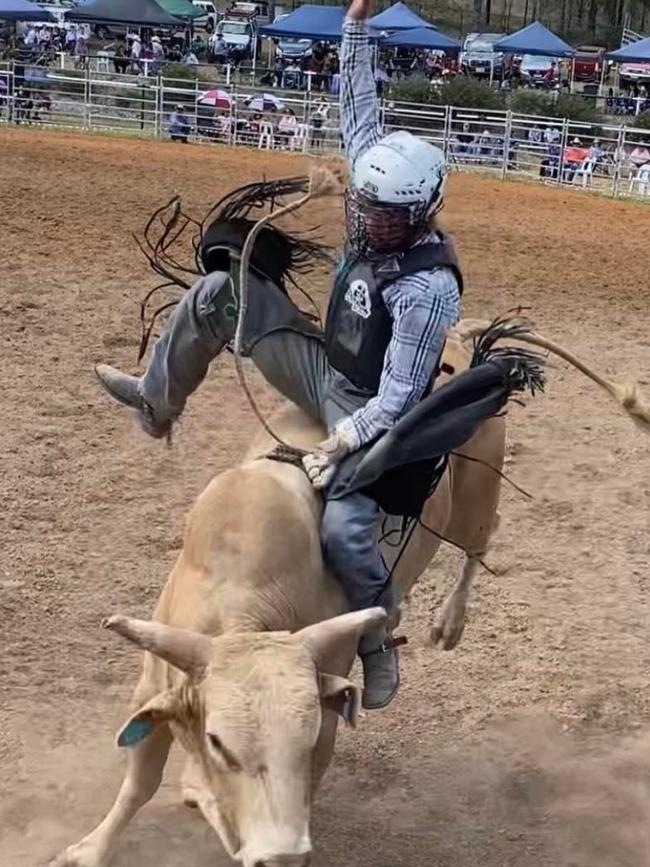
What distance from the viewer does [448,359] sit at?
4297 millimetres

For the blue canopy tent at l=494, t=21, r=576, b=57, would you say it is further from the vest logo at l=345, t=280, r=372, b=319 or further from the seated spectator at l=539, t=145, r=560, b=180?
the vest logo at l=345, t=280, r=372, b=319

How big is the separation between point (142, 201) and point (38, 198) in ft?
4.07

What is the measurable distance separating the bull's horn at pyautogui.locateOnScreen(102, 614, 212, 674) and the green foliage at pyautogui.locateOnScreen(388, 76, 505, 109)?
26026 millimetres

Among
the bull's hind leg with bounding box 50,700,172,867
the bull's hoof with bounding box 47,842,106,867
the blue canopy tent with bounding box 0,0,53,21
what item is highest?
the blue canopy tent with bounding box 0,0,53,21

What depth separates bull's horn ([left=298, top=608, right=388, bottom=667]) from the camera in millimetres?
2600

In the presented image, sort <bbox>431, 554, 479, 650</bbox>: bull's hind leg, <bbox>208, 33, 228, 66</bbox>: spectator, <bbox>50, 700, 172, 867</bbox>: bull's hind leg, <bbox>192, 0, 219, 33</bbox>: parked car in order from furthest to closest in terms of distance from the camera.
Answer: <bbox>192, 0, 219, 33</bbox>: parked car → <bbox>208, 33, 228, 66</bbox>: spectator → <bbox>431, 554, 479, 650</bbox>: bull's hind leg → <bbox>50, 700, 172, 867</bbox>: bull's hind leg

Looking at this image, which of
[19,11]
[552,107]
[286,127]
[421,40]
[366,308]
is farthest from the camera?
[421,40]

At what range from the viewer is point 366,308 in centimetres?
341

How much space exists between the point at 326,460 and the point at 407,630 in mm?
1793

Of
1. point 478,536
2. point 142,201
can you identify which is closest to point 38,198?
point 142,201

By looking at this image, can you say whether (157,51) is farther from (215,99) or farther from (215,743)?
(215,743)

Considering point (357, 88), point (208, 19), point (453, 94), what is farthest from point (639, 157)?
point (208, 19)

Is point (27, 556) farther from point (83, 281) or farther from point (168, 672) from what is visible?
point (83, 281)

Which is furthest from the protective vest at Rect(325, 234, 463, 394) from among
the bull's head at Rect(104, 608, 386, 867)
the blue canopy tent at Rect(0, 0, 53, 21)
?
the blue canopy tent at Rect(0, 0, 53, 21)
